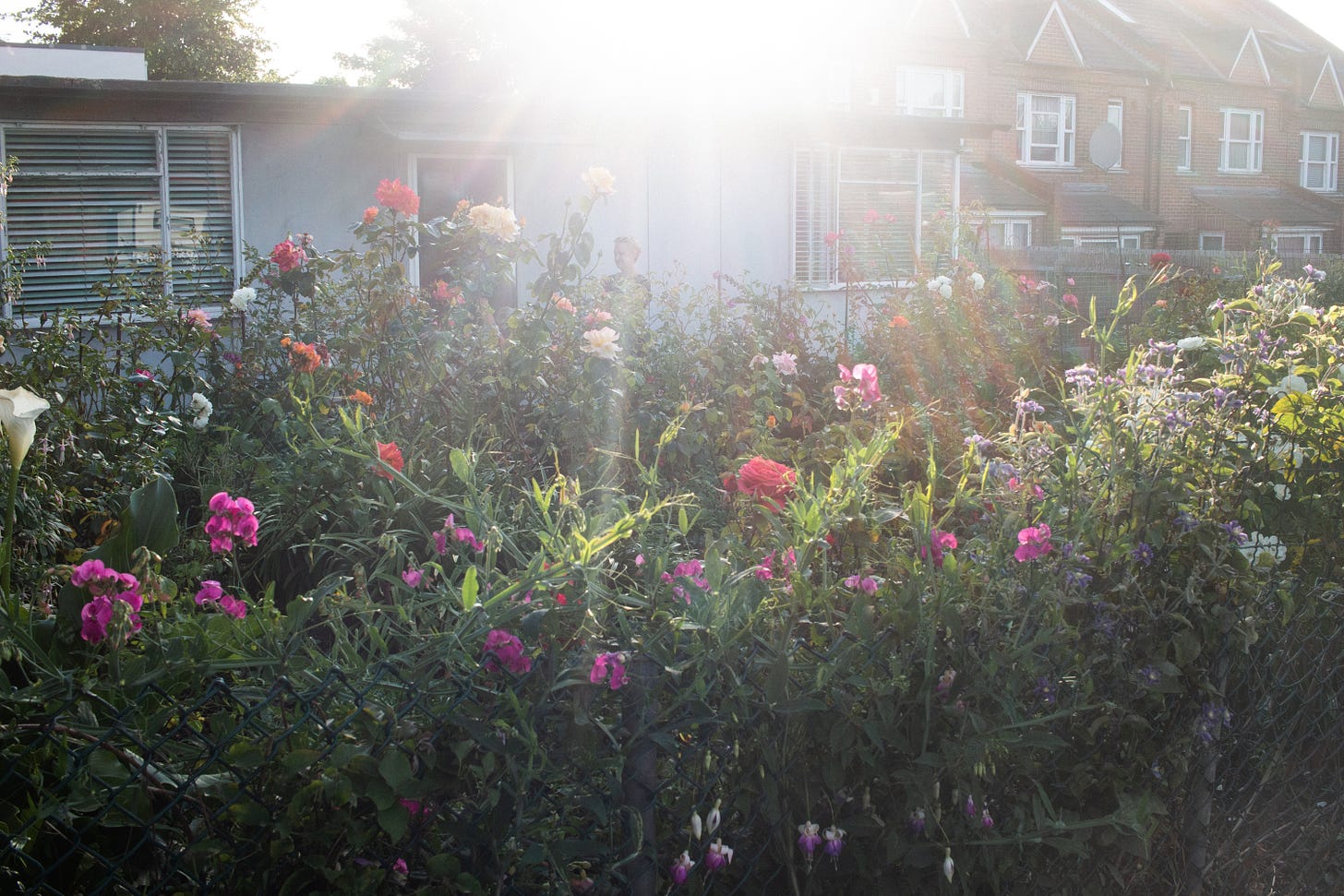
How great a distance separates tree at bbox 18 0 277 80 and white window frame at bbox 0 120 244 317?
1072 inches

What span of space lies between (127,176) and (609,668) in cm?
904

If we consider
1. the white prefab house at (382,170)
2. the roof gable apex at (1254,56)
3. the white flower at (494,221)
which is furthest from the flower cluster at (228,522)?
the roof gable apex at (1254,56)

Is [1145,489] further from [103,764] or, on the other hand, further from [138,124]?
[138,124]

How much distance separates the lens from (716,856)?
1.55 meters

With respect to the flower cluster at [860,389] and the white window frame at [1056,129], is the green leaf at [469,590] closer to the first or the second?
the flower cluster at [860,389]

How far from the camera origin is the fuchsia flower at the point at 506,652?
4.74 ft

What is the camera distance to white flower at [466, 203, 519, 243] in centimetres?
423

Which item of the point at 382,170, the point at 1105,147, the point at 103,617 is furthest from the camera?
the point at 1105,147

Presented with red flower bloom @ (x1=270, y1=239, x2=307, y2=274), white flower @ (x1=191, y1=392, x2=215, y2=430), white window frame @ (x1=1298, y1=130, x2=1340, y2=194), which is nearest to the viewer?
white flower @ (x1=191, y1=392, x2=215, y2=430)

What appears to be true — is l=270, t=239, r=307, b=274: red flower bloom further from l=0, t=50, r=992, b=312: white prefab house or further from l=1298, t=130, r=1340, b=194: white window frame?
l=1298, t=130, r=1340, b=194: white window frame

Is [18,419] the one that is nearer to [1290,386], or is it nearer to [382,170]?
[1290,386]


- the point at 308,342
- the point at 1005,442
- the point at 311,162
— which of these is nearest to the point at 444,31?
the point at 311,162

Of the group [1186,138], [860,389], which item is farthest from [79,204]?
[1186,138]

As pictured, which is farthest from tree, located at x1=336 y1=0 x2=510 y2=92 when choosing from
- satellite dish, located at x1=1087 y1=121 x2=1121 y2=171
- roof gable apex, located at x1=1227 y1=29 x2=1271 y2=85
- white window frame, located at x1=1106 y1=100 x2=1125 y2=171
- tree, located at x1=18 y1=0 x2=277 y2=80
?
satellite dish, located at x1=1087 y1=121 x2=1121 y2=171
